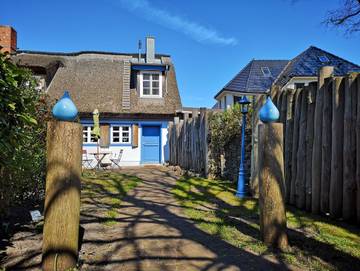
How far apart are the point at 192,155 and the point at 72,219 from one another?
7.89 meters

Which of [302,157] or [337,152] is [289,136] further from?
[337,152]

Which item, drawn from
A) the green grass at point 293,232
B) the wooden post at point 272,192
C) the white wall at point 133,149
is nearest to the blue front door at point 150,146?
the white wall at point 133,149

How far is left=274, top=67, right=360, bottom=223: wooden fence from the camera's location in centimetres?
377

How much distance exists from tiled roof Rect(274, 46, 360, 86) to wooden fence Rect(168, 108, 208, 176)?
34.8 feet

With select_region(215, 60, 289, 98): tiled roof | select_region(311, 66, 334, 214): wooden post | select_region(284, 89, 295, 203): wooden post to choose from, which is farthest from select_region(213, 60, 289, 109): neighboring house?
select_region(311, 66, 334, 214): wooden post

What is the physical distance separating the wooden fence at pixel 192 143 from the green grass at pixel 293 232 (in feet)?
11.2

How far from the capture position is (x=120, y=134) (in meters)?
15.4

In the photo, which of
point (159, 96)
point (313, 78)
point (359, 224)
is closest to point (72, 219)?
point (359, 224)

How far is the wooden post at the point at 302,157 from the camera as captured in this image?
460 centimetres

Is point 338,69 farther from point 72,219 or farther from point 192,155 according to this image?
point 72,219

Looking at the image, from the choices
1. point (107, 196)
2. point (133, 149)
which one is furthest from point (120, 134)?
point (107, 196)

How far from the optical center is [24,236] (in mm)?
3268

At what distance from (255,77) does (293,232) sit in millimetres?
21095

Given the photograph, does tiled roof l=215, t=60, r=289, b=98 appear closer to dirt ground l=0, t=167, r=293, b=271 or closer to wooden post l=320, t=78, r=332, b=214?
wooden post l=320, t=78, r=332, b=214
